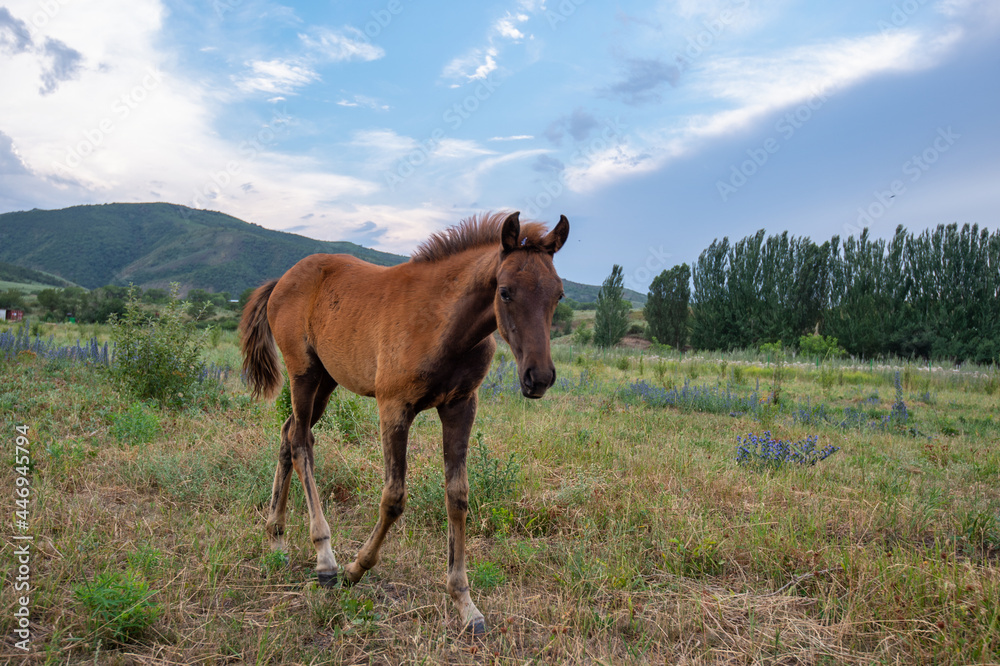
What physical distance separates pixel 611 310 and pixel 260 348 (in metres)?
28.3

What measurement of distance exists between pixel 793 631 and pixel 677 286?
3848 cm

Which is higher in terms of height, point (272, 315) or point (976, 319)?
point (976, 319)

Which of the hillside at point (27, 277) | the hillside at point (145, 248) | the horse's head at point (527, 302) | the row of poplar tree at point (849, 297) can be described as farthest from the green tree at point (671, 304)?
the hillside at point (27, 277)

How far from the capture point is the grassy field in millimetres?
2623

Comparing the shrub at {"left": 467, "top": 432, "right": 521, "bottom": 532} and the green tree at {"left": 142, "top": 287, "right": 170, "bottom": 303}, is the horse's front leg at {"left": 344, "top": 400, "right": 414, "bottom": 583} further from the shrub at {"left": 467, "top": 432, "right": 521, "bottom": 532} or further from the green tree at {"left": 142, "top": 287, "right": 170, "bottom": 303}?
the green tree at {"left": 142, "top": 287, "right": 170, "bottom": 303}

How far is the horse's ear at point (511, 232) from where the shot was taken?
103 inches

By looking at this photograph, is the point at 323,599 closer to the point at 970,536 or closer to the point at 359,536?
the point at 359,536

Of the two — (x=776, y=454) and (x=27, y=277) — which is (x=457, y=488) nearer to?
(x=776, y=454)

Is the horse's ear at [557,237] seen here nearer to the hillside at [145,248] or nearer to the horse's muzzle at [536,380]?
the horse's muzzle at [536,380]

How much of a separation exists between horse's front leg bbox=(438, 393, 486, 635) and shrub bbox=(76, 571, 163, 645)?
5.19ft

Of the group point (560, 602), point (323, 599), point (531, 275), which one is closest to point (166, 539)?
point (323, 599)

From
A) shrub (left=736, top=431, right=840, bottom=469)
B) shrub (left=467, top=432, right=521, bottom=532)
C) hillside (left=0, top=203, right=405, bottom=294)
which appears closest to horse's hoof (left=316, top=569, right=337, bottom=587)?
shrub (left=467, top=432, right=521, bottom=532)

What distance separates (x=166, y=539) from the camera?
3600 mm

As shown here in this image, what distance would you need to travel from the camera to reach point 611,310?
103ft
